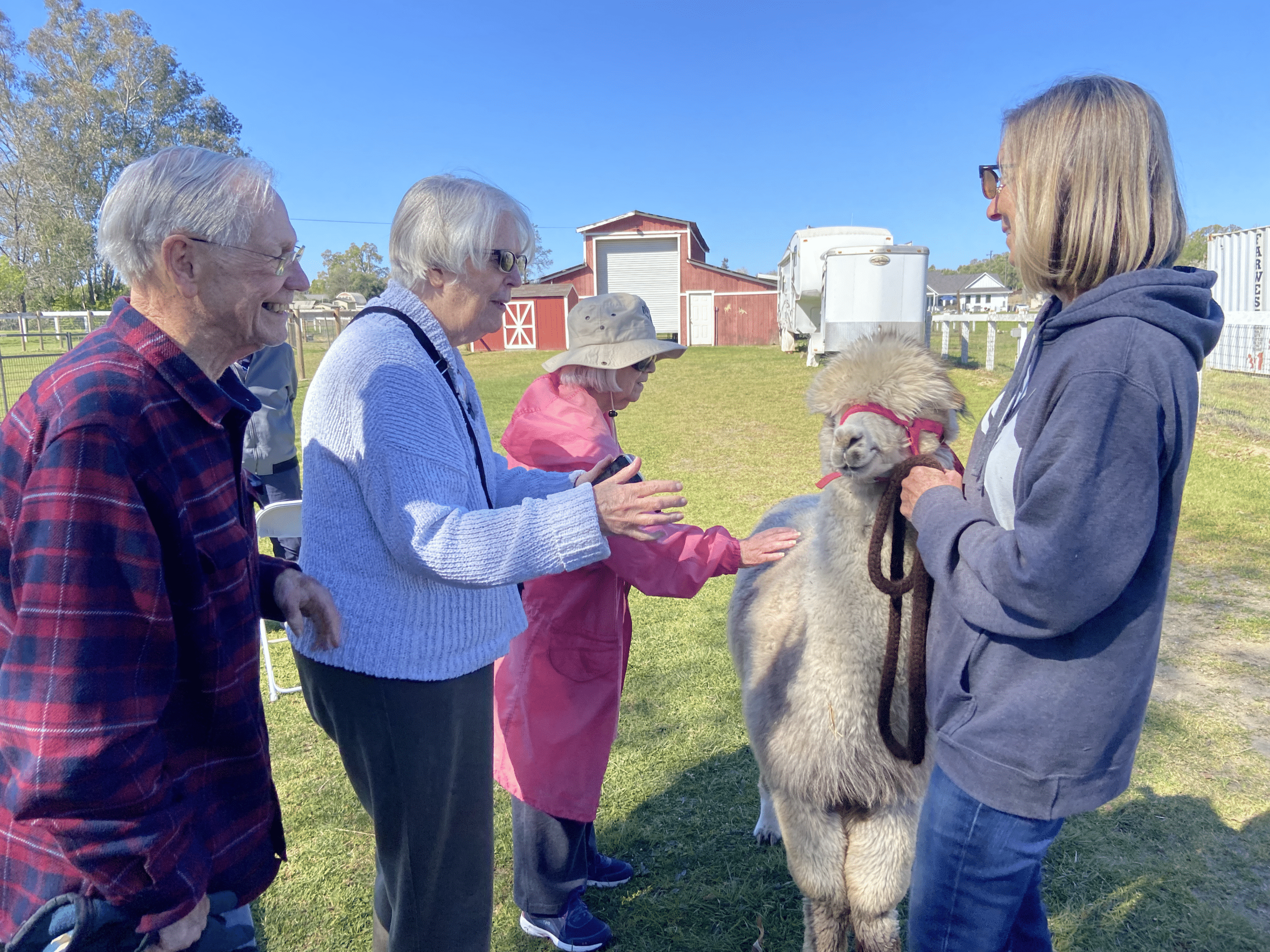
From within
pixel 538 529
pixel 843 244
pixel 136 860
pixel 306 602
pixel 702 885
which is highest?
pixel 843 244

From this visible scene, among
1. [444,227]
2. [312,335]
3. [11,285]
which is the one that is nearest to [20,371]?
[444,227]

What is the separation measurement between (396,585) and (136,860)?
623 mm

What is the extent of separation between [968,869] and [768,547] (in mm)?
859

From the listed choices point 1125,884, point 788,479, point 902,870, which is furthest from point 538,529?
point 788,479

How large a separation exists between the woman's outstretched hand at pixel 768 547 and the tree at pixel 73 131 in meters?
39.4

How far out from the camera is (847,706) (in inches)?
81.3

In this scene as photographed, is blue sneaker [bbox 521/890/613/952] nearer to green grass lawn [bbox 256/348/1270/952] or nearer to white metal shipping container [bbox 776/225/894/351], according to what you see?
green grass lawn [bbox 256/348/1270/952]

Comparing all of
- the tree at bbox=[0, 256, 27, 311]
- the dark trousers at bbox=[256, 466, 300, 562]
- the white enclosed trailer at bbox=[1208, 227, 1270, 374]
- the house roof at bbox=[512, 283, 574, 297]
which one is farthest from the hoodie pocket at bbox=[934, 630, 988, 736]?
the tree at bbox=[0, 256, 27, 311]

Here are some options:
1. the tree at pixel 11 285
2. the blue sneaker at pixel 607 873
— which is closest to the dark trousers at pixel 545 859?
the blue sneaker at pixel 607 873

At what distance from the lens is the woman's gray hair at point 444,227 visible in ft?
5.49

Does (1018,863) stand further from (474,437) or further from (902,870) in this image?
(474,437)

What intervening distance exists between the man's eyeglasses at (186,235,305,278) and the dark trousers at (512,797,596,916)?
5.61 ft

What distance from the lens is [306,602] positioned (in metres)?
1.55

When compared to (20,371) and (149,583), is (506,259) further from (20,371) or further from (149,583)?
(20,371)
